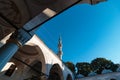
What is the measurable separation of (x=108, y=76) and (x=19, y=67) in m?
11.6

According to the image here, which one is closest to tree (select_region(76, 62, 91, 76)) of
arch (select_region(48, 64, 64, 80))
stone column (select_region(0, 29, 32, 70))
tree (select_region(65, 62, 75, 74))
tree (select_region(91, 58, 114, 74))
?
tree (select_region(91, 58, 114, 74))

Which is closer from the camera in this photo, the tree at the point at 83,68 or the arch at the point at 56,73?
the arch at the point at 56,73

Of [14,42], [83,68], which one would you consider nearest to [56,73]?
[14,42]

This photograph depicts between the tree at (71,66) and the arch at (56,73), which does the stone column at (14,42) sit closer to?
the arch at (56,73)

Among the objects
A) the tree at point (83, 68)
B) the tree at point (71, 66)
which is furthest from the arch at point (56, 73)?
the tree at point (83, 68)

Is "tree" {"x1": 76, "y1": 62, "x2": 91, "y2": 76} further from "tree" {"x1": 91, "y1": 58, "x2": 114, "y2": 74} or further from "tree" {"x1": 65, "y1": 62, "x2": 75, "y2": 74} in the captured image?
"tree" {"x1": 65, "y1": 62, "x2": 75, "y2": 74}

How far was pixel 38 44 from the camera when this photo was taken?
11.5m

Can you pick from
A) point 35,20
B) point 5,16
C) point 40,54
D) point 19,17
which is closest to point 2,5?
point 5,16

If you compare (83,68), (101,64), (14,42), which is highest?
(101,64)

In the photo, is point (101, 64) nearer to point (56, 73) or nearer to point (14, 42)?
point (56, 73)

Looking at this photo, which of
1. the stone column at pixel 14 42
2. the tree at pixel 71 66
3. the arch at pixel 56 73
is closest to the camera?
the stone column at pixel 14 42

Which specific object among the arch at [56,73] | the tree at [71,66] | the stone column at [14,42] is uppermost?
the tree at [71,66]

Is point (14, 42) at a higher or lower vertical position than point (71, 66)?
lower

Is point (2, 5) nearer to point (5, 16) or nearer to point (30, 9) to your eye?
point (5, 16)
